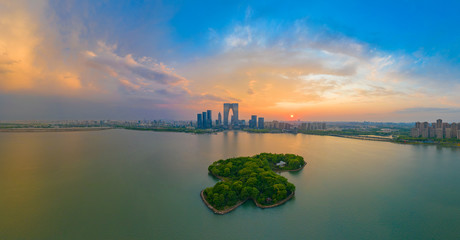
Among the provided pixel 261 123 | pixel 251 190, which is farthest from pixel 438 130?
pixel 261 123

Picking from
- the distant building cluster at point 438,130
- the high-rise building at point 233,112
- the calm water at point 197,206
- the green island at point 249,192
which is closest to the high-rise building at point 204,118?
the high-rise building at point 233,112

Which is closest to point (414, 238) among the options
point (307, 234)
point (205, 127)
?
point (307, 234)

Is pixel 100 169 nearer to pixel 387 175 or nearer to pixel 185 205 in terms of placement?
pixel 185 205

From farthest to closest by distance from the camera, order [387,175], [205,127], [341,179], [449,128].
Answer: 1. [205,127]
2. [449,128]
3. [387,175]
4. [341,179]

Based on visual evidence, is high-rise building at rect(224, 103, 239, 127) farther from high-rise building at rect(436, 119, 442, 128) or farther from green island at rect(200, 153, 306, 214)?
green island at rect(200, 153, 306, 214)

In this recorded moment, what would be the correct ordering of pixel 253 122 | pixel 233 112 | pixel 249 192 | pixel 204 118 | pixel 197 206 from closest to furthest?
pixel 197 206 < pixel 249 192 < pixel 204 118 < pixel 253 122 < pixel 233 112

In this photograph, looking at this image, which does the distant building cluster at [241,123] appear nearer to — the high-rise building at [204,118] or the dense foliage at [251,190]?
the high-rise building at [204,118]

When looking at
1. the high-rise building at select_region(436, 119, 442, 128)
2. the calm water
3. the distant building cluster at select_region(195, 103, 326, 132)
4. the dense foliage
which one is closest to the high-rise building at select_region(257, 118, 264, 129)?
the distant building cluster at select_region(195, 103, 326, 132)

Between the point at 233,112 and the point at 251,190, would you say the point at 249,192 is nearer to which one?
the point at 251,190
